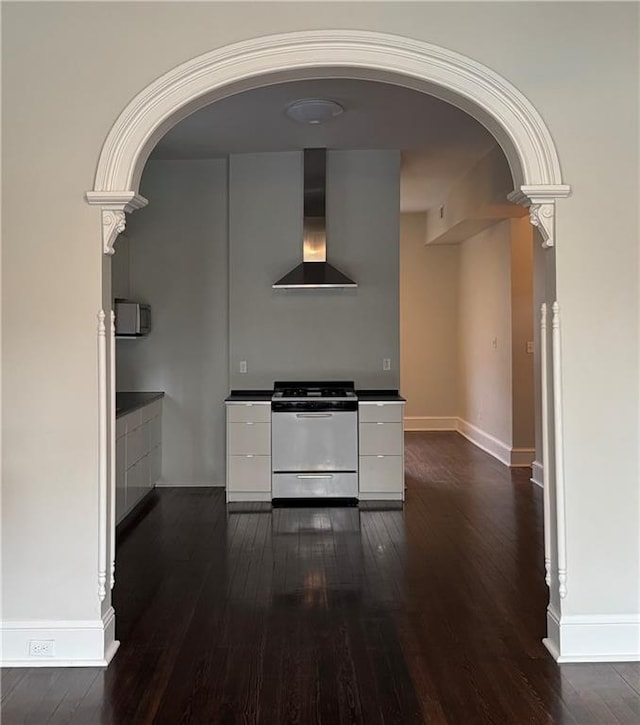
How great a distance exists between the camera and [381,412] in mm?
5469

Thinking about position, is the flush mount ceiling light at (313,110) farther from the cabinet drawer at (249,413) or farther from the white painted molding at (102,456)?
the white painted molding at (102,456)

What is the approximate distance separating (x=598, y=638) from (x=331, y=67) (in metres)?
2.72

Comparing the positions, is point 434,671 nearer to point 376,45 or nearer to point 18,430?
Answer: point 18,430

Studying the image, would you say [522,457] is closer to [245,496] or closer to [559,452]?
[245,496]

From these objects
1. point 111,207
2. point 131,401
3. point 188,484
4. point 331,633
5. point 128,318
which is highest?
point 111,207

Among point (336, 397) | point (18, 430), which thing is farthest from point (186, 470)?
point (18, 430)

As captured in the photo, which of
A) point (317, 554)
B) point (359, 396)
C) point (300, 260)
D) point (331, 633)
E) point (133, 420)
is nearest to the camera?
point (331, 633)

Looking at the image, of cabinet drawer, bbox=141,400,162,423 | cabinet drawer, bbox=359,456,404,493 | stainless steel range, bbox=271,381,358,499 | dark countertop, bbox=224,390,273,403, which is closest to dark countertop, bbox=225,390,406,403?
dark countertop, bbox=224,390,273,403

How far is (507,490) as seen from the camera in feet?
19.1

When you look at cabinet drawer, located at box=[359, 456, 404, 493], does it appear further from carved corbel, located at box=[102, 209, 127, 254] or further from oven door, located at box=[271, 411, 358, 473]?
carved corbel, located at box=[102, 209, 127, 254]

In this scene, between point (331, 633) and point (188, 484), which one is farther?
point (188, 484)

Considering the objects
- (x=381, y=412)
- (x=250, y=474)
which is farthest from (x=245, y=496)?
(x=381, y=412)

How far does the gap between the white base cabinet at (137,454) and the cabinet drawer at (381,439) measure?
6.15ft

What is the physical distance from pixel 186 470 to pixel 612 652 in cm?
424
